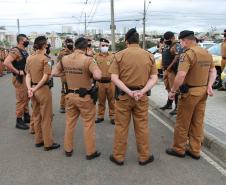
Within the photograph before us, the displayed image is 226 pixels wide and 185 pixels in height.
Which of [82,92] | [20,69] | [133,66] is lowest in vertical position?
[82,92]

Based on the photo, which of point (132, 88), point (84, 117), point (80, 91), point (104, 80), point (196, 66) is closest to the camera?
point (132, 88)

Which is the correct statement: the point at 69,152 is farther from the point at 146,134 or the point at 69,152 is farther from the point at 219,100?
the point at 219,100

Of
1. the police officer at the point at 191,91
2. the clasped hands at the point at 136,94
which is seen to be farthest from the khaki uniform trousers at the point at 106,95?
the clasped hands at the point at 136,94

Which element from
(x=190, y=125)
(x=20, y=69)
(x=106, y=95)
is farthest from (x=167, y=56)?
(x=20, y=69)

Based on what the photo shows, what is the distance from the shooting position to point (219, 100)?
11.4 m

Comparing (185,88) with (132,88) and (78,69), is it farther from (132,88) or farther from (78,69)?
(78,69)

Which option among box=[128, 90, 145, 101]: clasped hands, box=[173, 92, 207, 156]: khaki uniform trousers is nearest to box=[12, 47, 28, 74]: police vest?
box=[128, 90, 145, 101]: clasped hands

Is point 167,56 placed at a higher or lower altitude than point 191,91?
higher

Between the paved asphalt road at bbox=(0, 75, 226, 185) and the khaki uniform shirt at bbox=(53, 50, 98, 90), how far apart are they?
1164 millimetres

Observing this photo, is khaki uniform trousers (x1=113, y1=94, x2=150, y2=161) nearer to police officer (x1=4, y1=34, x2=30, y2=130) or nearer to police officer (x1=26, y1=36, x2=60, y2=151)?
police officer (x1=26, y1=36, x2=60, y2=151)

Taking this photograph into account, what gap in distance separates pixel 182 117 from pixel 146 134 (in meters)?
0.68

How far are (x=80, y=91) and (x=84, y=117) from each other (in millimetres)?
421

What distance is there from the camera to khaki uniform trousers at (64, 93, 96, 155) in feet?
20.2

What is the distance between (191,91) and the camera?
5988 mm
